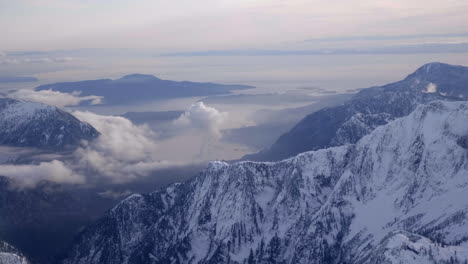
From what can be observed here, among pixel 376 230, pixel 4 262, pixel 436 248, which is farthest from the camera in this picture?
pixel 376 230

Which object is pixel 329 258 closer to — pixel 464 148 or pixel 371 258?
pixel 371 258

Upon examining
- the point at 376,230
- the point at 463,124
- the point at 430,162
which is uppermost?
the point at 463,124

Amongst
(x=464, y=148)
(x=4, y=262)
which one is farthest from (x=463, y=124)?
(x=4, y=262)

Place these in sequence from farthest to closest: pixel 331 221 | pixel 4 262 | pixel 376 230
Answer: pixel 331 221
pixel 376 230
pixel 4 262

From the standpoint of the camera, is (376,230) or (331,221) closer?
(376,230)

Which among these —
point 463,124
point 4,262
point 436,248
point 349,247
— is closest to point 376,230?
point 349,247

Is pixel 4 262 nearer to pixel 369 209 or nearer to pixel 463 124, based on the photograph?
pixel 369 209

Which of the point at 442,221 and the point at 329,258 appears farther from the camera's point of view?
the point at 329,258

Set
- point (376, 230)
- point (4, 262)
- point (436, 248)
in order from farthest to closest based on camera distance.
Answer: point (376, 230) → point (4, 262) → point (436, 248)

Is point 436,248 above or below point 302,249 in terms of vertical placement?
above
